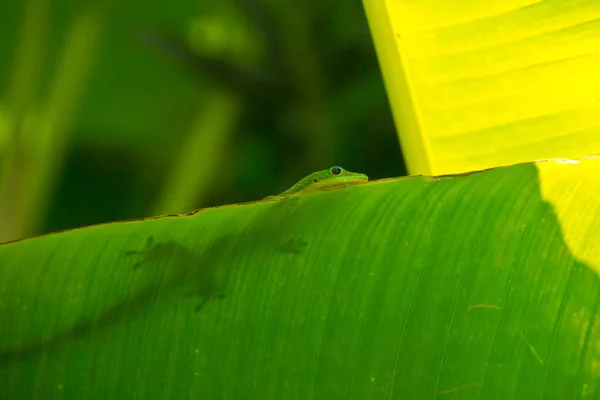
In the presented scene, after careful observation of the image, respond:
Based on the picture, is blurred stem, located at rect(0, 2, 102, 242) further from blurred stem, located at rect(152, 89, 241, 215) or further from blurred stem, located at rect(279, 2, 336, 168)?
blurred stem, located at rect(279, 2, 336, 168)

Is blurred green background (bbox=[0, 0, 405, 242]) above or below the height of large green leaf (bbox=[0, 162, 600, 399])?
above

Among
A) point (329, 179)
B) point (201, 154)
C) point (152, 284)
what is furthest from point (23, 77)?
point (152, 284)

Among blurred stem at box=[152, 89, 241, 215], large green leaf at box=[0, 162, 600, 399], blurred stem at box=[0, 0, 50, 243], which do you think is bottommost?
large green leaf at box=[0, 162, 600, 399]

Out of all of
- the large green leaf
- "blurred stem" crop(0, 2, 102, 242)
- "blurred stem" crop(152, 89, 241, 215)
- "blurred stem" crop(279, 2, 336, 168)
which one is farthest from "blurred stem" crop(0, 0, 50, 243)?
the large green leaf

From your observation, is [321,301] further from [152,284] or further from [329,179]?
[329,179]

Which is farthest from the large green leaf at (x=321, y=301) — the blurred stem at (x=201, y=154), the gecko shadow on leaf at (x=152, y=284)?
the blurred stem at (x=201, y=154)

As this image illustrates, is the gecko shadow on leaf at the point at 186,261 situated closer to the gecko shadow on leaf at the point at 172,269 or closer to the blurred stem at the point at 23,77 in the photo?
the gecko shadow on leaf at the point at 172,269
